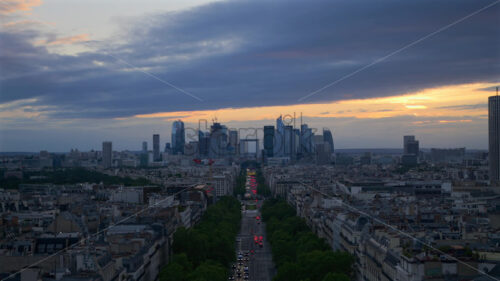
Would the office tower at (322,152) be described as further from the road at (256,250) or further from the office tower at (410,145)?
the road at (256,250)

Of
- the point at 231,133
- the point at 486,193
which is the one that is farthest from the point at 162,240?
the point at 231,133

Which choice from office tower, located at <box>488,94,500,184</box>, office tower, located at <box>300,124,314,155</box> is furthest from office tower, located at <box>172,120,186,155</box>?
office tower, located at <box>488,94,500,184</box>

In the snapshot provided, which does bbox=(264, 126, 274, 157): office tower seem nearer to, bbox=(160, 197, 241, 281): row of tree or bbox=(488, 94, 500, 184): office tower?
bbox=(488, 94, 500, 184): office tower

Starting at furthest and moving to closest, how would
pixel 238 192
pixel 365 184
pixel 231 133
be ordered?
pixel 231 133 → pixel 238 192 → pixel 365 184

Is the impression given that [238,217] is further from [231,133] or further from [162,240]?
[231,133]

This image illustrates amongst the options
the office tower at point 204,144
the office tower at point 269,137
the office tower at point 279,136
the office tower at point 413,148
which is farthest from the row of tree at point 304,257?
the office tower at point 413,148

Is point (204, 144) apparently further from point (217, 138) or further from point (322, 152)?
point (322, 152)
